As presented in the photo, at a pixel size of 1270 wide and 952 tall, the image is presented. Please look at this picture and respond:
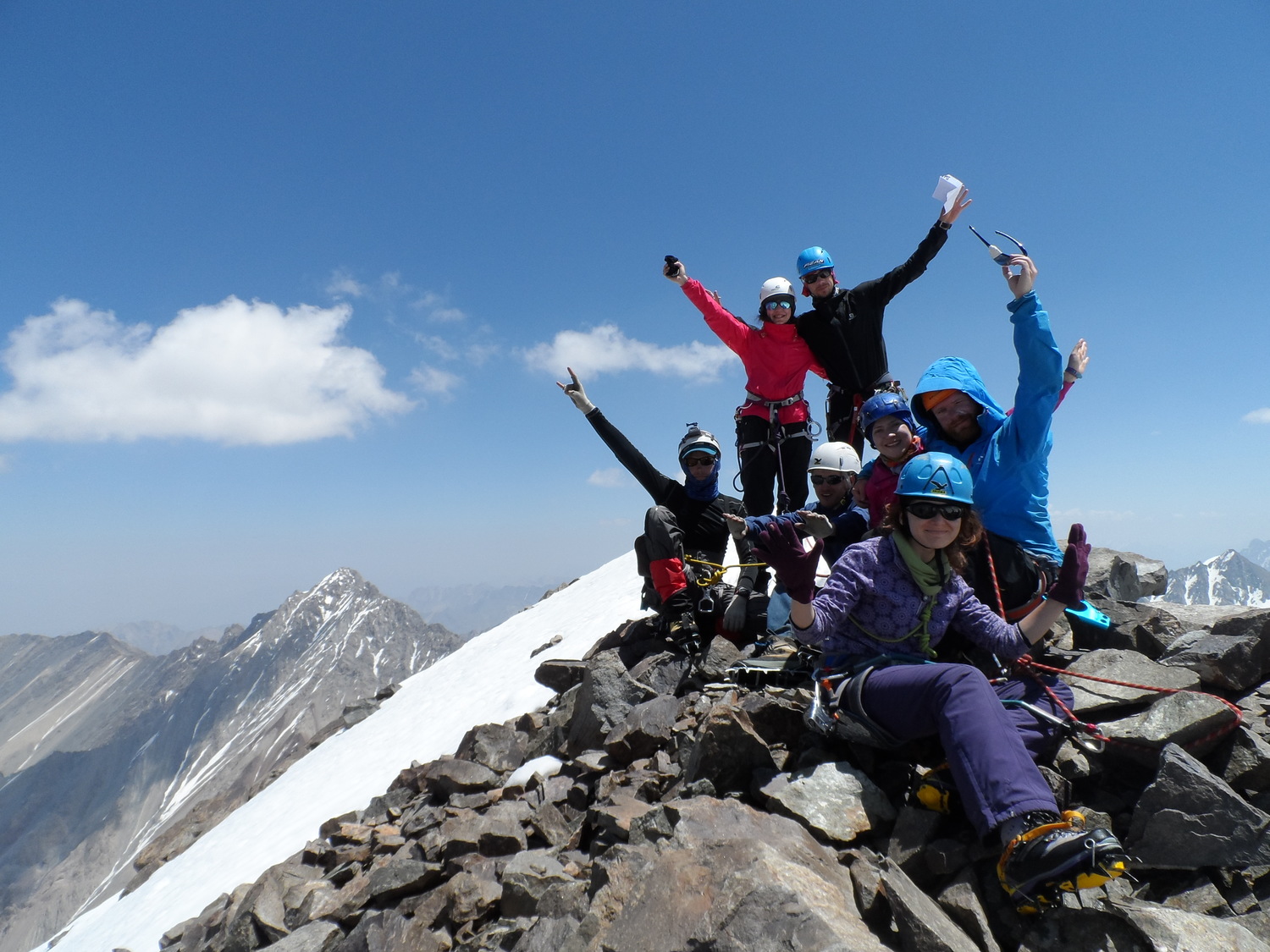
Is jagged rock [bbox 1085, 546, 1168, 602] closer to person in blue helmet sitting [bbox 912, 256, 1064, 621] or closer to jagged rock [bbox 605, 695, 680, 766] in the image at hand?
person in blue helmet sitting [bbox 912, 256, 1064, 621]

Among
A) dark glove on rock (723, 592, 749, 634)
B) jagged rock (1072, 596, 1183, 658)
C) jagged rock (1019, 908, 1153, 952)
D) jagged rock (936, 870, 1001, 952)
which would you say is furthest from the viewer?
dark glove on rock (723, 592, 749, 634)

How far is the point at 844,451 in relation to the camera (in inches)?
309

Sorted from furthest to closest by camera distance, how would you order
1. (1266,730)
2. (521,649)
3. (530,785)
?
(521,649)
(530,785)
(1266,730)

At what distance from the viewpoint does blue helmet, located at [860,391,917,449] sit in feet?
22.2

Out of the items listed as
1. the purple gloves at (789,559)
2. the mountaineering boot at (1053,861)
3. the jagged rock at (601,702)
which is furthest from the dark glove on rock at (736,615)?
the mountaineering boot at (1053,861)

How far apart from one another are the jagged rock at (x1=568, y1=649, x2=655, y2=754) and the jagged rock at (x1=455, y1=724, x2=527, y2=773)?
1.27 metres

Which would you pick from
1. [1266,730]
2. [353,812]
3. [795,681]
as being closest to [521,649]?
[353,812]

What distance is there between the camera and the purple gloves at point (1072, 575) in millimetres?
4340

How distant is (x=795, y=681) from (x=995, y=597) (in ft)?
6.83

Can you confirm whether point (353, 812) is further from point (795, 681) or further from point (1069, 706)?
point (1069, 706)

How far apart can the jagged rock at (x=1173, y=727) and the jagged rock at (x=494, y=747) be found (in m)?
6.82

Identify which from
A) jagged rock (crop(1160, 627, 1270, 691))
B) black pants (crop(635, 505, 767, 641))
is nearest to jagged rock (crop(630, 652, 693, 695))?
black pants (crop(635, 505, 767, 641))

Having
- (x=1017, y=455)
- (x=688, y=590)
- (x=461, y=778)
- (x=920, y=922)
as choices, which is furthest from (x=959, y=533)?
(x=461, y=778)

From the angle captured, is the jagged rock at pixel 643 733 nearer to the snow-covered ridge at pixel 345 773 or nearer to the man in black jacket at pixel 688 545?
the man in black jacket at pixel 688 545
